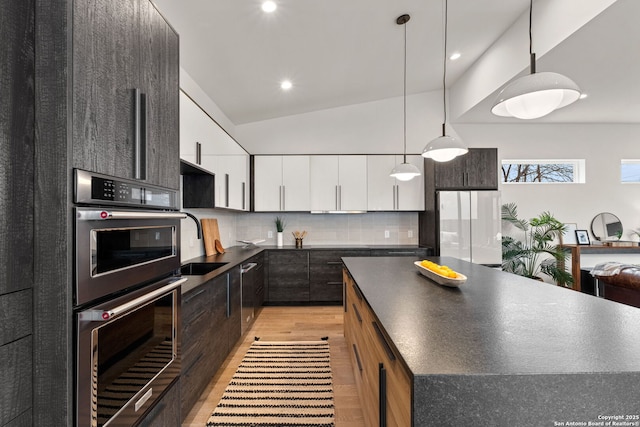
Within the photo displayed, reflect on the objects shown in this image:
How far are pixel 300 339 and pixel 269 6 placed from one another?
9.95 feet

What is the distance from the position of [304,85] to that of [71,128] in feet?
11.0

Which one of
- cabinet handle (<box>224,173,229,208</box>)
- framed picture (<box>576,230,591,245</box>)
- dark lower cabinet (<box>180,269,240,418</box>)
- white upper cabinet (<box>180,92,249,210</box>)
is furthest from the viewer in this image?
framed picture (<box>576,230,591,245</box>)

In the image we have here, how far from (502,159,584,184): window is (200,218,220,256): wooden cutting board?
4574 millimetres

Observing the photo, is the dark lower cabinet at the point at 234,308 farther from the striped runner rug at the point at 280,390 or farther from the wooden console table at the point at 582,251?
the wooden console table at the point at 582,251

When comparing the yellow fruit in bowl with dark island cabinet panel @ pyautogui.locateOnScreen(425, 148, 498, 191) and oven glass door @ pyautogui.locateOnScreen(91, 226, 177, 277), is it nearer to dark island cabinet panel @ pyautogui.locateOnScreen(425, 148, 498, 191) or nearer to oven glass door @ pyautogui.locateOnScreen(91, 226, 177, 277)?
oven glass door @ pyautogui.locateOnScreen(91, 226, 177, 277)

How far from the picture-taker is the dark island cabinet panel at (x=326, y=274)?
14.4 ft

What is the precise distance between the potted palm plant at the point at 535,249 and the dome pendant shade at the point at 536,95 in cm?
374

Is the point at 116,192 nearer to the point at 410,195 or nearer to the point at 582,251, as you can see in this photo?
the point at 410,195

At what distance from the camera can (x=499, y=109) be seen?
1.61m

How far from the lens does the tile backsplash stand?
16.2 ft

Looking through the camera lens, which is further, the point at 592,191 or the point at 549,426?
the point at 592,191

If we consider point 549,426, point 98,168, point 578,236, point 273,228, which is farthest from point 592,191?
point 98,168


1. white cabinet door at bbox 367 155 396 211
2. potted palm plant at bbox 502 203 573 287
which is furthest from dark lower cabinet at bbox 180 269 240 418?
potted palm plant at bbox 502 203 573 287

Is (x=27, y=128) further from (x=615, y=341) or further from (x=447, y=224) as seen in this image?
(x=447, y=224)
